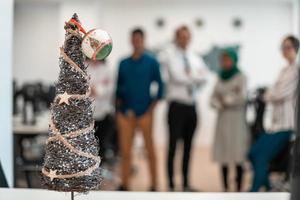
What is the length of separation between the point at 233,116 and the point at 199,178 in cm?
142

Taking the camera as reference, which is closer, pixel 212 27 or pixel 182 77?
pixel 182 77

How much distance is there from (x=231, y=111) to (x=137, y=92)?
2.75 feet

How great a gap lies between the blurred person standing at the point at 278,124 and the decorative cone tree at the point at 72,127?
2493mm

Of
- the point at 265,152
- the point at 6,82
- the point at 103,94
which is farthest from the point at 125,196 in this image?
the point at 103,94

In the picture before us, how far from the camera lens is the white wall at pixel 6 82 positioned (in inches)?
85.8

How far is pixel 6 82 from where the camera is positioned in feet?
7.44

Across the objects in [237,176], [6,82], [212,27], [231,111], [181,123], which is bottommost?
[237,176]

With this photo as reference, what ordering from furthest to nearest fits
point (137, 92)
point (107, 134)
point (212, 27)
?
1. point (212, 27)
2. point (107, 134)
3. point (137, 92)

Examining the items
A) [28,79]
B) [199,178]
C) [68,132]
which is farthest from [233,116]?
[28,79]

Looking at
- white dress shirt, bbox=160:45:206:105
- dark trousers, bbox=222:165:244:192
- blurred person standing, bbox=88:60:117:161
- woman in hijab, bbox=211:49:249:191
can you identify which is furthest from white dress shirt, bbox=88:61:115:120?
dark trousers, bbox=222:165:244:192

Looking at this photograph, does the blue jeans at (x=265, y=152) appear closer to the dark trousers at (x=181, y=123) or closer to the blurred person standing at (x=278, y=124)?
the blurred person standing at (x=278, y=124)

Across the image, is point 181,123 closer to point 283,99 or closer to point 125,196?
point 283,99

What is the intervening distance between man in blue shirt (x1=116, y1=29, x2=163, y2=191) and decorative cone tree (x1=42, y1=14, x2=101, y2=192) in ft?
10.3

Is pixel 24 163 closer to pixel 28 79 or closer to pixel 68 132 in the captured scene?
pixel 68 132
